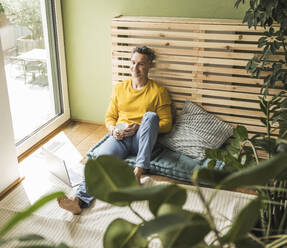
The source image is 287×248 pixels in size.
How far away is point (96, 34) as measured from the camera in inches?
141

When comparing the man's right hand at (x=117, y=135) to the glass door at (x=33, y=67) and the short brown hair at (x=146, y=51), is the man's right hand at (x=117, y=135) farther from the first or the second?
the glass door at (x=33, y=67)

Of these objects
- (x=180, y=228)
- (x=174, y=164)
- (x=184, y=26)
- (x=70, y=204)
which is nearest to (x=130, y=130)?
(x=174, y=164)

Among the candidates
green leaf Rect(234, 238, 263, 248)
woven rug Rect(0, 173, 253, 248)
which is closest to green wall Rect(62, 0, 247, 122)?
woven rug Rect(0, 173, 253, 248)

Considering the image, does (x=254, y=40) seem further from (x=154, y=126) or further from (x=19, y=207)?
(x=19, y=207)

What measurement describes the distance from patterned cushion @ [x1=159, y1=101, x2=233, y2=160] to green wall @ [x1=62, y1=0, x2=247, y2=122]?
82 cm

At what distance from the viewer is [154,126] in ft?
9.48

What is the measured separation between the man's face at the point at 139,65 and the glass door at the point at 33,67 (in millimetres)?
934

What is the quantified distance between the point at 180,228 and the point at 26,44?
283 centimetres

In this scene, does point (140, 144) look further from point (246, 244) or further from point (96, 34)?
point (246, 244)

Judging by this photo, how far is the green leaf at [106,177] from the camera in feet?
2.84

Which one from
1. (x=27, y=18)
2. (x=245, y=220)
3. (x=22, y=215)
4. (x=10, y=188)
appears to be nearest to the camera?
(x=22, y=215)

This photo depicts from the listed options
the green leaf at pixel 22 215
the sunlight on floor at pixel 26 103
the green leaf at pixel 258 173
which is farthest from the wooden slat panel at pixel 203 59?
the green leaf at pixel 22 215

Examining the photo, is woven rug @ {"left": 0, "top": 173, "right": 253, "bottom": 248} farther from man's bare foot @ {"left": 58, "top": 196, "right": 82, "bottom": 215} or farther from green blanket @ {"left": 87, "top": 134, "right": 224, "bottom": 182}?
green blanket @ {"left": 87, "top": 134, "right": 224, "bottom": 182}

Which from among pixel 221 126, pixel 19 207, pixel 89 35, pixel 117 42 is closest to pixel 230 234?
pixel 19 207
